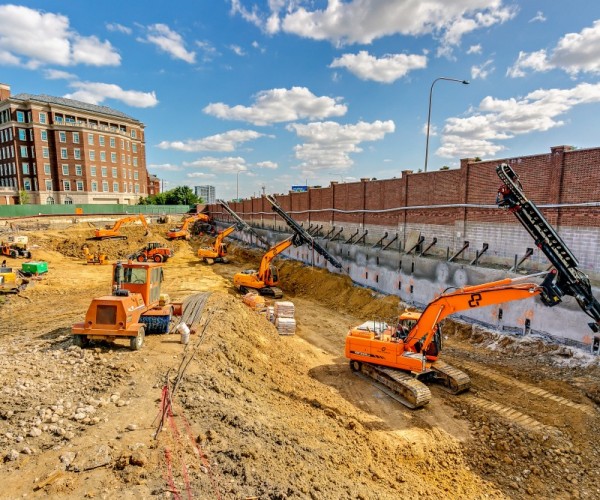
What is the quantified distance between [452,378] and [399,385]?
1729 mm

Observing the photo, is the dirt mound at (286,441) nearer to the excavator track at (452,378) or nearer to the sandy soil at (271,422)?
the sandy soil at (271,422)

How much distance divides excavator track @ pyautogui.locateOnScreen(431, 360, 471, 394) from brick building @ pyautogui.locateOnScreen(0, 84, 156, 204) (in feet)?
265

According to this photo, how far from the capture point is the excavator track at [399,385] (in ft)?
34.5

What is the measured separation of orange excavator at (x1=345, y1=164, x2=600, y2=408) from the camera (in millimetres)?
10367

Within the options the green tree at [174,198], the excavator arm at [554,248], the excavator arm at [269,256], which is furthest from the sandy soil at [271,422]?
the green tree at [174,198]

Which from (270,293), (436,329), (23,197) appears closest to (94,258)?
(270,293)

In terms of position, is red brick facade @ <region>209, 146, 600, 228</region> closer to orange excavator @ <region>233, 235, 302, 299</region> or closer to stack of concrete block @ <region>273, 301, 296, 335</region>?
orange excavator @ <region>233, 235, 302, 299</region>

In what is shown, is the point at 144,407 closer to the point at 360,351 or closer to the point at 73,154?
the point at 360,351

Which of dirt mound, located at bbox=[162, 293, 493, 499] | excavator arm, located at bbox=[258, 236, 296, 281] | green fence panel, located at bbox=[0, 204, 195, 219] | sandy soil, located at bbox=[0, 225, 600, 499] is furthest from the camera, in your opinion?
green fence panel, located at bbox=[0, 204, 195, 219]

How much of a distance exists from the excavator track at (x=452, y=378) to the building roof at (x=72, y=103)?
8496 centimetres

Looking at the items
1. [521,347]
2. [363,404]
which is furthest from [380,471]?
[521,347]

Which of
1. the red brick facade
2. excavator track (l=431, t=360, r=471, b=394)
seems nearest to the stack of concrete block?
excavator track (l=431, t=360, r=471, b=394)

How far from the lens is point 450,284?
60.1ft

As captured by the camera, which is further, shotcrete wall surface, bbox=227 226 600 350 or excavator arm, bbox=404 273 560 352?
shotcrete wall surface, bbox=227 226 600 350
